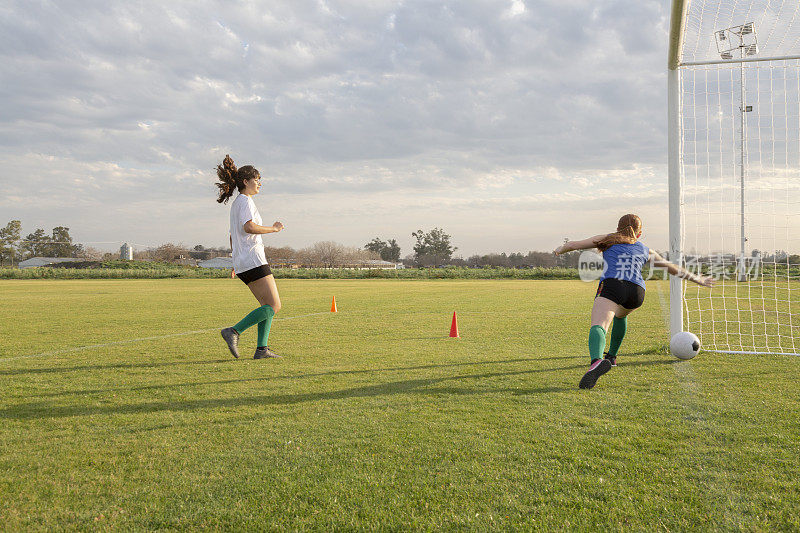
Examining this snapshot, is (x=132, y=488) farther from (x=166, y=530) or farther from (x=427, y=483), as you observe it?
(x=427, y=483)

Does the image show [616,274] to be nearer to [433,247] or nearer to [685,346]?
[685,346]

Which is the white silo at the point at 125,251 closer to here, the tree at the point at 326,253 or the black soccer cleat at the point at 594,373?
the tree at the point at 326,253

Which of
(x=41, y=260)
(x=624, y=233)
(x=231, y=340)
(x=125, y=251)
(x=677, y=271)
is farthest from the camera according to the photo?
(x=41, y=260)

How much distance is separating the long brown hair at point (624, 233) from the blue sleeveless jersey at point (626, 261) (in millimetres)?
46

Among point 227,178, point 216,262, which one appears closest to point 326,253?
point 216,262

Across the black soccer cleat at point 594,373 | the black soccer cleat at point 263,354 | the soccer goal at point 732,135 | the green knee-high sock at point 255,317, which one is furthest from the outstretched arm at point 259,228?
the soccer goal at point 732,135

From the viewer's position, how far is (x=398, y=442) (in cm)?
326

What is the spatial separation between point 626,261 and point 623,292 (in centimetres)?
30

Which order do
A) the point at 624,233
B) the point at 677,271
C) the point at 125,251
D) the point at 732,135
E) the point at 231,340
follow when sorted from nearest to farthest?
the point at 624,233 → the point at 677,271 → the point at 231,340 → the point at 732,135 → the point at 125,251

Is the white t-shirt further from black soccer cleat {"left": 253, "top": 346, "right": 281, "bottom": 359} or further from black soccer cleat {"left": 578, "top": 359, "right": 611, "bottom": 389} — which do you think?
black soccer cleat {"left": 578, "top": 359, "right": 611, "bottom": 389}

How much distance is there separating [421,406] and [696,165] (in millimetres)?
5039

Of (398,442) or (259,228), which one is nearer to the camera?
(398,442)

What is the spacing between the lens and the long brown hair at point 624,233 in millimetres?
4941

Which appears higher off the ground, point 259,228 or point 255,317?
point 259,228
